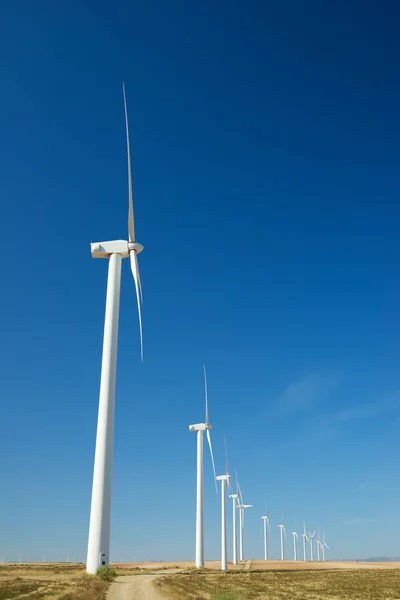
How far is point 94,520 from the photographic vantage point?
4506 cm

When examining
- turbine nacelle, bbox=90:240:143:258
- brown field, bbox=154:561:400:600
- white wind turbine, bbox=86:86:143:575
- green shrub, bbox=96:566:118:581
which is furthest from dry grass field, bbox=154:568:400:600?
turbine nacelle, bbox=90:240:143:258

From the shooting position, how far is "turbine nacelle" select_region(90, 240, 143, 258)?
5619cm

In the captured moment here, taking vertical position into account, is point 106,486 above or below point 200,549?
above

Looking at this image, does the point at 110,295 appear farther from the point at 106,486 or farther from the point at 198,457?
the point at 198,457

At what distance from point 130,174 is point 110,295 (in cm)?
1261

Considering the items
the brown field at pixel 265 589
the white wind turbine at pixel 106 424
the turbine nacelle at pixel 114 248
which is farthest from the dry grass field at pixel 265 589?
the turbine nacelle at pixel 114 248

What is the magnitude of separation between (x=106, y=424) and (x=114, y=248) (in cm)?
1789

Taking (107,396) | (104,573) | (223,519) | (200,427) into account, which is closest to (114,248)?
(107,396)

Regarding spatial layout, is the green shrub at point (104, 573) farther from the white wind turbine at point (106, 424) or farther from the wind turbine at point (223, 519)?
the wind turbine at point (223, 519)

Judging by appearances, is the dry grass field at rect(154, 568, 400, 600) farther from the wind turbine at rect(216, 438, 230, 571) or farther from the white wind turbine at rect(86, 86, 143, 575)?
the wind turbine at rect(216, 438, 230, 571)

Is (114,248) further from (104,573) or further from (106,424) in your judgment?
(104,573)

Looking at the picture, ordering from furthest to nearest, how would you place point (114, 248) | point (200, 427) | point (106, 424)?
point (200, 427) < point (114, 248) < point (106, 424)

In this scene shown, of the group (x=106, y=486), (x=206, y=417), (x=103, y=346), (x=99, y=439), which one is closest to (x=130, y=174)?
(x=103, y=346)

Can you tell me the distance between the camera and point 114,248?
56469 mm
